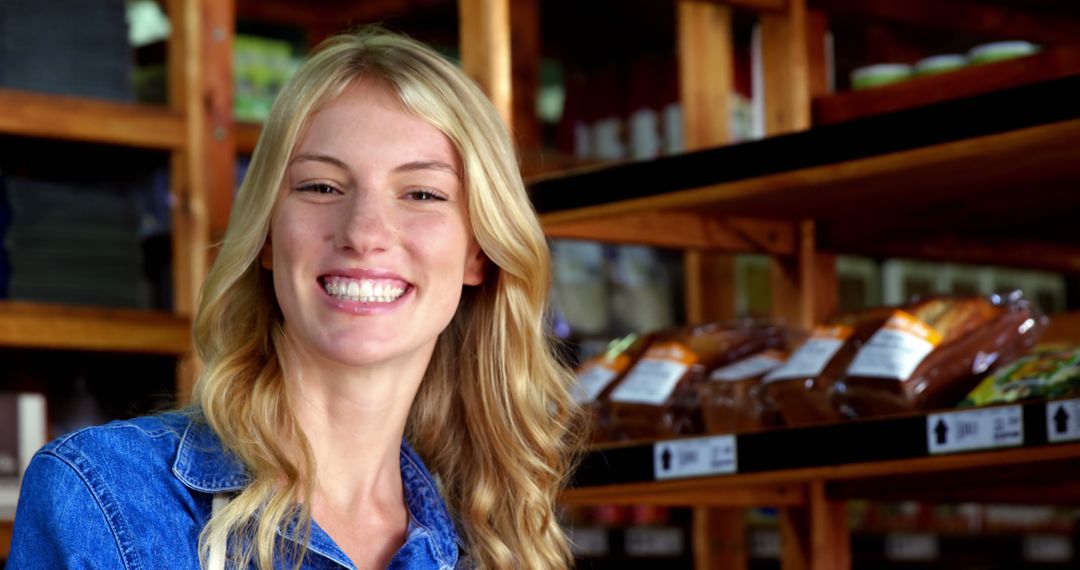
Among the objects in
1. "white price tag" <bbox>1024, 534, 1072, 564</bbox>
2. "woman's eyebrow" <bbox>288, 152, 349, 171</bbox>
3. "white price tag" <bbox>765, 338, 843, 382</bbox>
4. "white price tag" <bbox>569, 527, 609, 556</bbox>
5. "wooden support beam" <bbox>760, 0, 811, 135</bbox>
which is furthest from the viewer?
"white price tag" <bbox>1024, 534, 1072, 564</bbox>

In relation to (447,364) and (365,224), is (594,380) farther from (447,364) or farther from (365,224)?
(365,224)

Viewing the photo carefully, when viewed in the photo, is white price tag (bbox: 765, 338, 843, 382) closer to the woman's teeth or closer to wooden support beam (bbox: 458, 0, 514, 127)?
wooden support beam (bbox: 458, 0, 514, 127)

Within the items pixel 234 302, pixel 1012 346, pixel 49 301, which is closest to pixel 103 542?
pixel 234 302

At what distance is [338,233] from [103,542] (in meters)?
0.40

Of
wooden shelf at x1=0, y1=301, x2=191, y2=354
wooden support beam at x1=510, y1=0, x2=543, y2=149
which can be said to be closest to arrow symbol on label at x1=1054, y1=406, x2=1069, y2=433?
wooden shelf at x1=0, y1=301, x2=191, y2=354

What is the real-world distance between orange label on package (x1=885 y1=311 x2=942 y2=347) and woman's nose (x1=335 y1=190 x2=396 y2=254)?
2.69ft

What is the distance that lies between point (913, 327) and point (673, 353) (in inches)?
17.0

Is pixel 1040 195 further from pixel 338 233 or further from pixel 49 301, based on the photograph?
pixel 49 301

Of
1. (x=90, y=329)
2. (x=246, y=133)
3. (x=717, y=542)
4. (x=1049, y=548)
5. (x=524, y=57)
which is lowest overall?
(x=1049, y=548)

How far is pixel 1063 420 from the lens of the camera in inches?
74.7

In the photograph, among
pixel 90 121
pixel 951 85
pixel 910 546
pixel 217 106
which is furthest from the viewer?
pixel 910 546

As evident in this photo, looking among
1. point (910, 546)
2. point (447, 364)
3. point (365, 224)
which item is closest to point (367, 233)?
point (365, 224)

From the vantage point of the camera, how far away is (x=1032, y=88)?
6.39 feet

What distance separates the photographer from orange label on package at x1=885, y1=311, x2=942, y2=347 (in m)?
2.25
